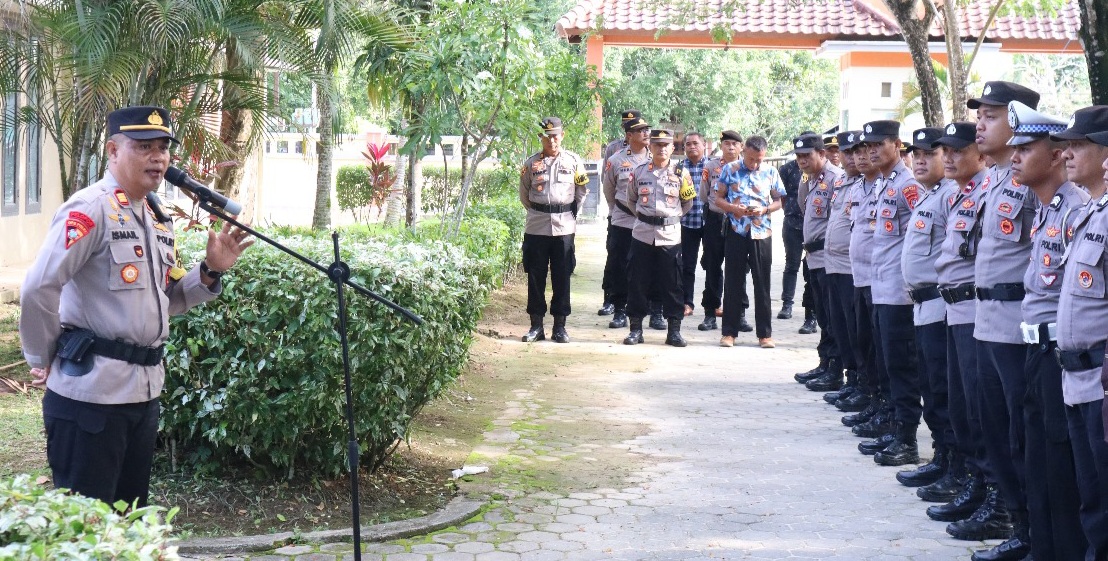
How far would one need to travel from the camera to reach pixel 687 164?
13.2 metres

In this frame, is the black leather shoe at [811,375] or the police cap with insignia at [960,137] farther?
the black leather shoe at [811,375]

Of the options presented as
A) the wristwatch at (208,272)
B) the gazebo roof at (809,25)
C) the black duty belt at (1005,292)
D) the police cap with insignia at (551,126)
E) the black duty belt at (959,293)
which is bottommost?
the black duty belt at (959,293)

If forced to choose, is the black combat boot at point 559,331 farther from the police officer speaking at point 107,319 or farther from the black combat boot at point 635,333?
the police officer speaking at point 107,319

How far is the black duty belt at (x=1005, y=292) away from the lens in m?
5.23

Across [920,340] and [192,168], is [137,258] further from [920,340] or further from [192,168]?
[192,168]

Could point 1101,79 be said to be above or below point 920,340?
above

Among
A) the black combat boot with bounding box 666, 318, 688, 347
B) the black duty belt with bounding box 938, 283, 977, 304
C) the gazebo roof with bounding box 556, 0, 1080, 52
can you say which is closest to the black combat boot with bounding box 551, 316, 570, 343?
the black combat boot with bounding box 666, 318, 688, 347

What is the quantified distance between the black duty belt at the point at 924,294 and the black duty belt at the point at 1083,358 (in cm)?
190

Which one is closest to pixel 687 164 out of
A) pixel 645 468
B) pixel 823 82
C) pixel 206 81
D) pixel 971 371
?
pixel 206 81

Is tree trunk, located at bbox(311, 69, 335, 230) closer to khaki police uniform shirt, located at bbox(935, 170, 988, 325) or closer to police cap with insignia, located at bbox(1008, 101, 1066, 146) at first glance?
khaki police uniform shirt, located at bbox(935, 170, 988, 325)

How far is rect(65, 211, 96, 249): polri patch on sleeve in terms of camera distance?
→ 3971 mm

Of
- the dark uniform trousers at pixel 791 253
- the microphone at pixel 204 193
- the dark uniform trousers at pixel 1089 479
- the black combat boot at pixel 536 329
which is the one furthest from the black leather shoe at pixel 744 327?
the microphone at pixel 204 193

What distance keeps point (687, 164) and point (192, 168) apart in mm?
5452

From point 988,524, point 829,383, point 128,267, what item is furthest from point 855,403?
point 128,267
